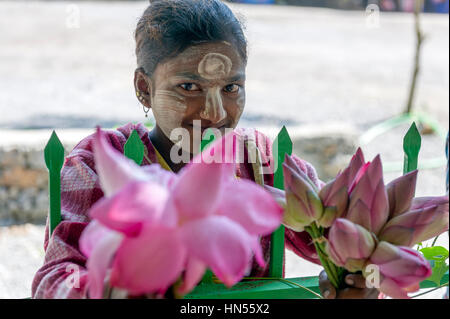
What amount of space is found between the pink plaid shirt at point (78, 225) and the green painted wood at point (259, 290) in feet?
0.15

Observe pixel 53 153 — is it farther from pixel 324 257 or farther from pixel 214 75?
pixel 324 257

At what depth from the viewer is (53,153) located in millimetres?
1058

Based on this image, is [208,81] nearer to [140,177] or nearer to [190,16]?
[190,16]

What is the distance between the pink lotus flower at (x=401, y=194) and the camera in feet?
2.25

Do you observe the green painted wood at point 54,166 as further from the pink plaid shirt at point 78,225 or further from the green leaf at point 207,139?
the green leaf at point 207,139

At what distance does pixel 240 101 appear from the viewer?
1.15 metres

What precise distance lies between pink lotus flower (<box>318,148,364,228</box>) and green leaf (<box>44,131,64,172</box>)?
535mm

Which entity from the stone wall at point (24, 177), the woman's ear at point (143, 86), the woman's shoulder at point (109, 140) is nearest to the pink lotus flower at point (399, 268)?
the woman's shoulder at point (109, 140)

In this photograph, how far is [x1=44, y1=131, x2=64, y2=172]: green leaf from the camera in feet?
3.47

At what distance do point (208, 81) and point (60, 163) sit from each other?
293mm

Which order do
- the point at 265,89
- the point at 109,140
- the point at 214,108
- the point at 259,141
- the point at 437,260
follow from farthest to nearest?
the point at 265,89
the point at 259,141
the point at 109,140
the point at 214,108
the point at 437,260

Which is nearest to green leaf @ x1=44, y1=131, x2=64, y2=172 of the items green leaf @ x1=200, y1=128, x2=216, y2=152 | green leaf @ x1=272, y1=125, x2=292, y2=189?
green leaf @ x1=200, y1=128, x2=216, y2=152

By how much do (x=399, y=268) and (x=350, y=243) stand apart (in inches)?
2.1

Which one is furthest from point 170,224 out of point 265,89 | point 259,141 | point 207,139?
point 265,89
